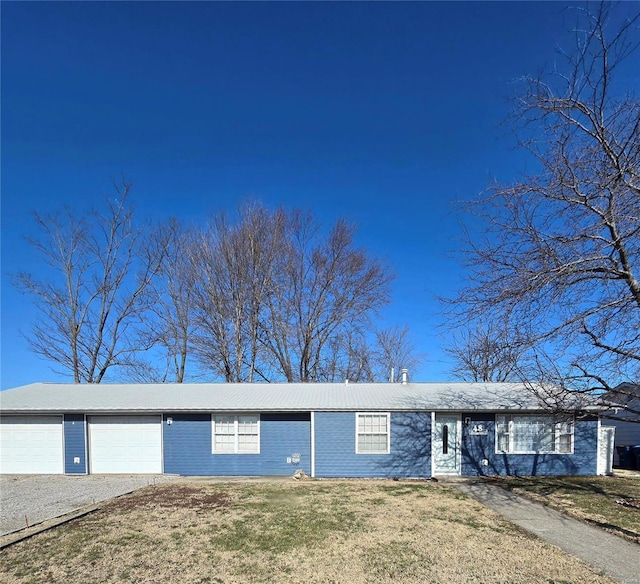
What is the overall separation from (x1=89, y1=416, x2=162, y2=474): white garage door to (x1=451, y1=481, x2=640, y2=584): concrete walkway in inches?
382

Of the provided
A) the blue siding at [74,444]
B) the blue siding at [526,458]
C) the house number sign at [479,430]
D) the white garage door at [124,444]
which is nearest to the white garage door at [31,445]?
the blue siding at [74,444]

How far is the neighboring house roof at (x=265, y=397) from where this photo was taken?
507 inches

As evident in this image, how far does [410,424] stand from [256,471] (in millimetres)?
4983

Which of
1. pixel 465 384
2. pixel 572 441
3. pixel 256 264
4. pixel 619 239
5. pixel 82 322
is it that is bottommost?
pixel 572 441

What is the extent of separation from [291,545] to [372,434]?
6920 millimetres

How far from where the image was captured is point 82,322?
73.3ft

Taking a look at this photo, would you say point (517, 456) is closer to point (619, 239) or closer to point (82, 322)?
point (619, 239)

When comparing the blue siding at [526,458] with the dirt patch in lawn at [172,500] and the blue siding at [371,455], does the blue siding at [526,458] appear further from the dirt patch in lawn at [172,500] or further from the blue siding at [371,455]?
the dirt patch in lawn at [172,500]

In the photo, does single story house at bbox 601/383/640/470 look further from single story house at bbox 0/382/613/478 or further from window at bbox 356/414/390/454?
window at bbox 356/414/390/454

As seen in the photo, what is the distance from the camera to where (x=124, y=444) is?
13.4 meters

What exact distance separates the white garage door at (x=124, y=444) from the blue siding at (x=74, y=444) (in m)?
0.21

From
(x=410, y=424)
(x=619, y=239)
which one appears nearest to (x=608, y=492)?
(x=410, y=424)

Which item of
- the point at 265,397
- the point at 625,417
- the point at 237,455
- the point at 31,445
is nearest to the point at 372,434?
the point at 265,397

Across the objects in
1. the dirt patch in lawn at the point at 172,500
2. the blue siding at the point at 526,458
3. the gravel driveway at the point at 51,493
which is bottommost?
the gravel driveway at the point at 51,493
